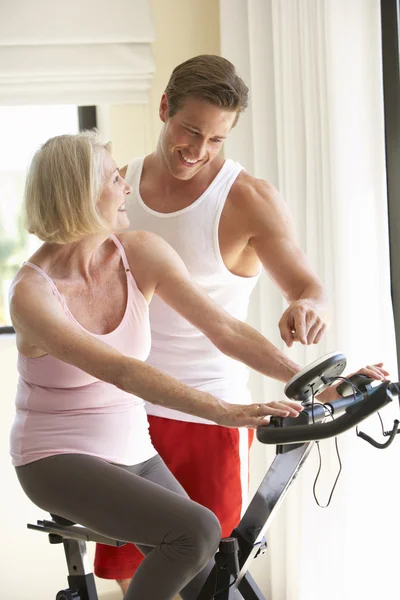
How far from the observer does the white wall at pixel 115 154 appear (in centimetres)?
337

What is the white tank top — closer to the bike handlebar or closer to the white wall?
A: the bike handlebar

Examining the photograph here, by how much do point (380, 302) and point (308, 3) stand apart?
3.32 feet

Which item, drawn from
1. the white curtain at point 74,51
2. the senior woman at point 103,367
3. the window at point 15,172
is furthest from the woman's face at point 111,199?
the window at point 15,172

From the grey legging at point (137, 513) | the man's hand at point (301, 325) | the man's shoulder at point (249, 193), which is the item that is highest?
the man's shoulder at point (249, 193)

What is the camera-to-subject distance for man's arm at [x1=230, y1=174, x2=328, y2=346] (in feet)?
6.59

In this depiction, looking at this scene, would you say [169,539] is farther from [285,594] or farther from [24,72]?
[24,72]

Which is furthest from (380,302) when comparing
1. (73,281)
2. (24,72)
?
(24,72)

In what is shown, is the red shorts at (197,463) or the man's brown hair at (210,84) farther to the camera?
the red shorts at (197,463)

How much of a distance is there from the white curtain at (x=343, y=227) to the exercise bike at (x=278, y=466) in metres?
0.89

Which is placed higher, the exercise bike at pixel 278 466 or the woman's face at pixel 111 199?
the woman's face at pixel 111 199

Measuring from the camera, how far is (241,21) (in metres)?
3.21

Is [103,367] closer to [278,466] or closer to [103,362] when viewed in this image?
[103,362]

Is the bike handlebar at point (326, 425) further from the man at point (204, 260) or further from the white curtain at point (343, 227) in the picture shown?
the white curtain at point (343, 227)

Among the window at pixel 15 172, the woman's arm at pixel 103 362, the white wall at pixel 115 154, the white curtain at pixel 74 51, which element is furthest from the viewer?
the window at pixel 15 172
